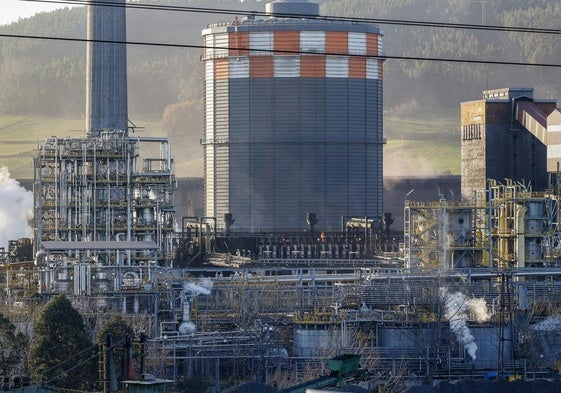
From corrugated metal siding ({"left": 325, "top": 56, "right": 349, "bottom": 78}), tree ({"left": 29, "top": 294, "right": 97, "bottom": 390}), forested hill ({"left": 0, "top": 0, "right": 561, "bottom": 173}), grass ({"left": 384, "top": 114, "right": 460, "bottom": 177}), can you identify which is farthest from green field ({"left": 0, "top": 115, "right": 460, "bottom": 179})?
tree ({"left": 29, "top": 294, "right": 97, "bottom": 390})

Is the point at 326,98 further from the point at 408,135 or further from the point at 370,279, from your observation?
the point at 408,135

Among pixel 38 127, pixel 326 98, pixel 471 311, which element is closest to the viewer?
pixel 471 311

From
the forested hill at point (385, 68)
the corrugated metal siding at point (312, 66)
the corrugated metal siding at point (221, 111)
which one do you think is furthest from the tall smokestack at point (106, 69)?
the forested hill at point (385, 68)

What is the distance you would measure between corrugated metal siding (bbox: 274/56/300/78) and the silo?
0.03 meters

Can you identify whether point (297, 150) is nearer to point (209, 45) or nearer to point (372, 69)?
point (372, 69)

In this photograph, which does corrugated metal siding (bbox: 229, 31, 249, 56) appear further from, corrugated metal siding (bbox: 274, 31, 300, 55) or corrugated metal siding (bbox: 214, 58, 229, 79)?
corrugated metal siding (bbox: 274, 31, 300, 55)

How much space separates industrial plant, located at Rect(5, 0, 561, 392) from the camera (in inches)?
1228

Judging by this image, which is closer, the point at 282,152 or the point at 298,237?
the point at 298,237

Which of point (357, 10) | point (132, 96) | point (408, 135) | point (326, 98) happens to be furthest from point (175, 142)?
point (326, 98)

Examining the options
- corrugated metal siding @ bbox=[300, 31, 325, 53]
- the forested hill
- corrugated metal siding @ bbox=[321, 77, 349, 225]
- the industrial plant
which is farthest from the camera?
the forested hill

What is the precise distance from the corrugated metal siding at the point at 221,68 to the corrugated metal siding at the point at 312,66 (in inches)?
103

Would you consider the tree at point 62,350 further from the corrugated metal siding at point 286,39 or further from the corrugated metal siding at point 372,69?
the corrugated metal siding at point 372,69

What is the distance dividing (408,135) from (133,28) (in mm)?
20031

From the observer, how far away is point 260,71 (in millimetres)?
54750
